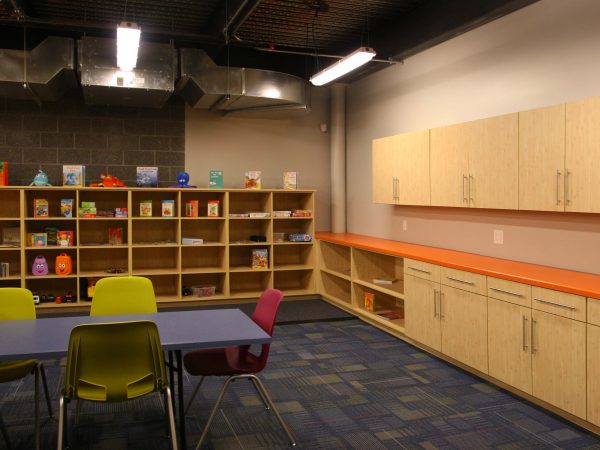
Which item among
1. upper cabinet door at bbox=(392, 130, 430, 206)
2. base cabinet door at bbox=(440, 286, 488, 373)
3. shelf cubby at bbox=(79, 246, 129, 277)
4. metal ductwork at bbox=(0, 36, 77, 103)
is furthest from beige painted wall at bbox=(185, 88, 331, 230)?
base cabinet door at bbox=(440, 286, 488, 373)

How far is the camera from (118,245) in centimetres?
716

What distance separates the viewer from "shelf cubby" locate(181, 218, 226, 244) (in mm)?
7828

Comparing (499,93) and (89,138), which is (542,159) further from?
(89,138)

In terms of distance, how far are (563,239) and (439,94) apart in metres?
2.30

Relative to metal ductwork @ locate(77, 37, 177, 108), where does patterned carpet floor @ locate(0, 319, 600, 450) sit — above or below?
below

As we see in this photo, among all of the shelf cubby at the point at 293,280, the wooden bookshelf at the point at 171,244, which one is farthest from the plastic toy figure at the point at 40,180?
the shelf cubby at the point at 293,280

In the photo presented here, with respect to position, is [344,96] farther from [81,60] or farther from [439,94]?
[81,60]

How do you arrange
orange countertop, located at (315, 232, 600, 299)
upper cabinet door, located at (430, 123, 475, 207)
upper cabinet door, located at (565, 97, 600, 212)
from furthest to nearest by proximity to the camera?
upper cabinet door, located at (430, 123, 475, 207), upper cabinet door, located at (565, 97, 600, 212), orange countertop, located at (315, 232, 600, 299)

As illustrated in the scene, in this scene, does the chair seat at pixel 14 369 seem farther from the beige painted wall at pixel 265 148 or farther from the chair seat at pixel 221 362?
the beige painted wall at pixel 265 148

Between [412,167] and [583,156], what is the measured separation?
7.36ft

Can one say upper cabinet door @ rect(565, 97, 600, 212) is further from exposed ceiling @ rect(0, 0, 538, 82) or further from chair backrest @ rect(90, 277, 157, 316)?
chair backrest @ rect(90, 277, 157, 316)

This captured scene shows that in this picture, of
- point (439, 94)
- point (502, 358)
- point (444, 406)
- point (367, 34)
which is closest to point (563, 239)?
point (502, 358)

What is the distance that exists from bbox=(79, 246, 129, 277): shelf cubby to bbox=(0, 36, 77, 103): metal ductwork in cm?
220

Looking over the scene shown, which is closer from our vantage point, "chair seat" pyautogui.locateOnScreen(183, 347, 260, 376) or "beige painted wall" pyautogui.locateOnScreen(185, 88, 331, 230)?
"chair seat" pyautogui.locateOnScreen(183, 347, 260, 376)
